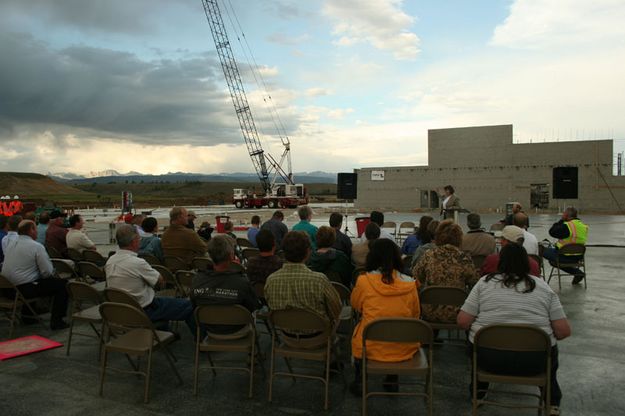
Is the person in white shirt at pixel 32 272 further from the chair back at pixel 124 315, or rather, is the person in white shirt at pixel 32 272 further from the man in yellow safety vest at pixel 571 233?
the man in yellow safety vest at pixel 571 233

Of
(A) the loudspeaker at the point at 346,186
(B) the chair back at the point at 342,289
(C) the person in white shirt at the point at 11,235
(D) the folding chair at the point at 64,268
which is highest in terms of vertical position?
(A) the loudspeaker at the point at 346,186

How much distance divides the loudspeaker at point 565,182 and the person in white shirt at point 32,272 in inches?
631

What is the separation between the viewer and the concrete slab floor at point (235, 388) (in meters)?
3.58

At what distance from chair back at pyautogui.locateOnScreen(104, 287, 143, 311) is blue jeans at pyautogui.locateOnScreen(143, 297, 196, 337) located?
1.56 feet

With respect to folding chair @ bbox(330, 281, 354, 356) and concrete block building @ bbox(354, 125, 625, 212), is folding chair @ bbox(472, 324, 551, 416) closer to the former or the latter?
folding chair @ bbox(330, 281, 354, 356)

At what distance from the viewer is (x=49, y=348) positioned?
197 inches

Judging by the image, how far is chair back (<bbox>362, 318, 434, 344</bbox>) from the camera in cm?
315

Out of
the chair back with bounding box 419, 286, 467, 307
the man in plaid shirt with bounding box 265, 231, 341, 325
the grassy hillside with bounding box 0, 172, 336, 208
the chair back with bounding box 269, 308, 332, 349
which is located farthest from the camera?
the grassy hillside with bounding box 0, 172, 336, 208

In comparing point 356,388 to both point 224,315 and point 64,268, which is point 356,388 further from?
point 64,268

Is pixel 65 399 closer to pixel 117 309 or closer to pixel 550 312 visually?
pixel 117 309

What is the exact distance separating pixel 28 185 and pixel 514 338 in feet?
329

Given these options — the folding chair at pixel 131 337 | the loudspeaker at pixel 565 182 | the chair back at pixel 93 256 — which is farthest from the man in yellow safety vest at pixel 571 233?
the loudspeaker at pixel 565 182

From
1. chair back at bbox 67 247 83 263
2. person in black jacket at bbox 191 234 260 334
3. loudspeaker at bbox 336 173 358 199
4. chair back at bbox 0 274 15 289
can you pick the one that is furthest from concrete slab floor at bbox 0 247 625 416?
loudspeaker at bbox 336 173 358 199

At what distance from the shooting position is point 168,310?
4.64 m
